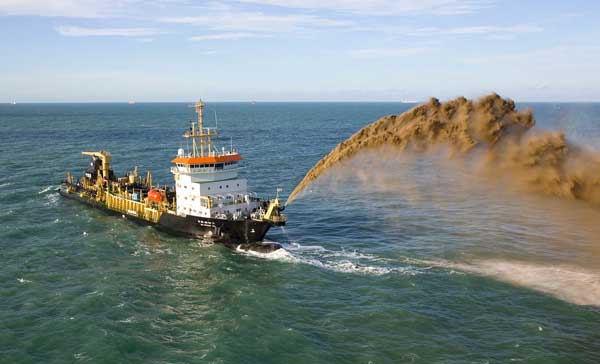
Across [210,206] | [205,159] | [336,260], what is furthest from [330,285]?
[205,159]

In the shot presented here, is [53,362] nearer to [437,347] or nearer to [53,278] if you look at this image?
[53,278]

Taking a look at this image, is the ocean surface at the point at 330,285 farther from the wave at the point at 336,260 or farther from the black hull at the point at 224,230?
the black hull at the point at 224,230

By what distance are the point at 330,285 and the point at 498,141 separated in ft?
66.1

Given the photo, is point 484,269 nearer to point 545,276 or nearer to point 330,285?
point 545,276

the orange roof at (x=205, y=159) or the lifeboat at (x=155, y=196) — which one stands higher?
the orange roof at (x=205, y=159)

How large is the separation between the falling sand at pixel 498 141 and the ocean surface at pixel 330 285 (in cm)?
244

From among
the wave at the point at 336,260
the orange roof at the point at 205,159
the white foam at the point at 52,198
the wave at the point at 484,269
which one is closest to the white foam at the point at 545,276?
the wave at the point at 484,269

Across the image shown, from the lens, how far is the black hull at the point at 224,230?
4881 cm

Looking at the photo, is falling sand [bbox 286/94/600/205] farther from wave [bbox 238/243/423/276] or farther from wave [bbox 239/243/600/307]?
wave [bbox 238/243/423/276]

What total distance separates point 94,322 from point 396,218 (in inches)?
1417

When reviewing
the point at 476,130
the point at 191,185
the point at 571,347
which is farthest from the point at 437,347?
the point at 191,185

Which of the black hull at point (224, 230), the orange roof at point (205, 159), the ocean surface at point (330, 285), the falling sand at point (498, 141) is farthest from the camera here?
the orange roof at point (205, 159)

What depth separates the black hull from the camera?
48812 millimetres

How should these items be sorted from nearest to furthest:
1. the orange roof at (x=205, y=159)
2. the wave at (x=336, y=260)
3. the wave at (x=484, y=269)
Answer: the wave at (x=484, y=269) → the wave at (x=336, y=260) → the orange roof at (x=205, y=159)
